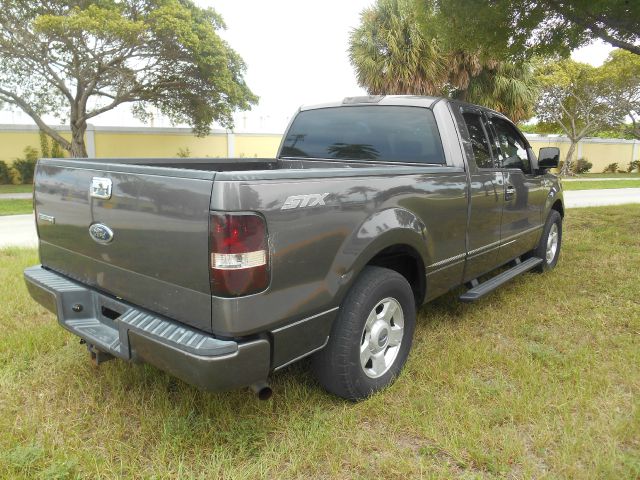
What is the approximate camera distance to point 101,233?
2.39 metres

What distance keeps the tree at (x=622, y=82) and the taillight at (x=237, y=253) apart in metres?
26.5

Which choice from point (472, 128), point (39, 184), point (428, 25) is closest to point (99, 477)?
point (39, 184)

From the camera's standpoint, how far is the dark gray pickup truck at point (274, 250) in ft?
6.51

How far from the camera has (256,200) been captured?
1.97 m

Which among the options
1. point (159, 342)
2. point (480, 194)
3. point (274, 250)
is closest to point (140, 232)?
point (159, 342)

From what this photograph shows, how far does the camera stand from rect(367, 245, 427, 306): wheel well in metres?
2.88

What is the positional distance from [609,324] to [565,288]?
97cm

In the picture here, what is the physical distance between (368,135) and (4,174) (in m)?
19.8

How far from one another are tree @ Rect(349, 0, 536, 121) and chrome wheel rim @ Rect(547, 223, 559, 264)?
997 centimetres

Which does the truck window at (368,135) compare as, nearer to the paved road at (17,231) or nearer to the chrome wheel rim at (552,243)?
the chrome wheel rim at (552,243)

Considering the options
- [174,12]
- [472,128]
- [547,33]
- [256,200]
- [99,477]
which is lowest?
[99,477]

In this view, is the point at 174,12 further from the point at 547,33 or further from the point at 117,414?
the point at 117,414

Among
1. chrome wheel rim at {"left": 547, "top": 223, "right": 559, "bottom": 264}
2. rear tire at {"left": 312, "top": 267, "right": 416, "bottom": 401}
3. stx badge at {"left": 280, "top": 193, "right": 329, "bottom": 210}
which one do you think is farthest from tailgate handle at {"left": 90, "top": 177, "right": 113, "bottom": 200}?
chrome wheel rim at {"left": 547, "top": 223, "right": 559, "bottom": 264}

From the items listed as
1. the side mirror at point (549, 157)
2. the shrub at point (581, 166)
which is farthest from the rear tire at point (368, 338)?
the shrub at point (581, 166)
